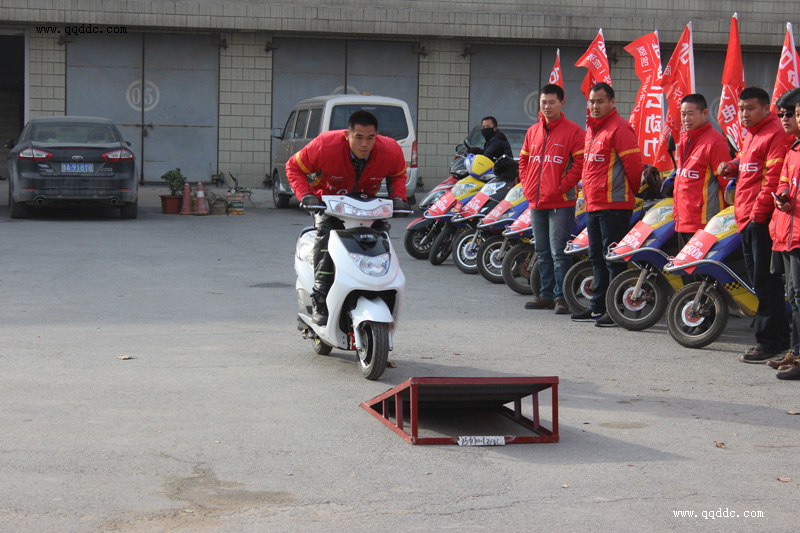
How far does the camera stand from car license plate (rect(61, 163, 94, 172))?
15930mm

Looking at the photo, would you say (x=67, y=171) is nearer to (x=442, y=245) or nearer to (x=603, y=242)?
(x=442, y=245)

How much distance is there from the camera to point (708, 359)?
7586 millimetres

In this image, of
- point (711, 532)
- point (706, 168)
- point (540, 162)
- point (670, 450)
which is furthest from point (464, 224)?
point (711, 532)

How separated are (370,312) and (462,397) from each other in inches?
47.8

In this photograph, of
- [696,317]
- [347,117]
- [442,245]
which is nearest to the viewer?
[696,317]

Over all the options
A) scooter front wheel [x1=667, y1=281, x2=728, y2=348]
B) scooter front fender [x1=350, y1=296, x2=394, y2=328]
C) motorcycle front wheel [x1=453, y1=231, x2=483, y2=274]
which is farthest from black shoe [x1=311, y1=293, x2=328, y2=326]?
motorcycle front wheel [x1=453, y1=231, x2=483, y2=274]

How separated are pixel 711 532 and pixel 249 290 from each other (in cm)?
680

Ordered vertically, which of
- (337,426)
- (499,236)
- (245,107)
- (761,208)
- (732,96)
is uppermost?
(245,107)

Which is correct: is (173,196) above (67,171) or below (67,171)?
below

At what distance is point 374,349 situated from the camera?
649cm

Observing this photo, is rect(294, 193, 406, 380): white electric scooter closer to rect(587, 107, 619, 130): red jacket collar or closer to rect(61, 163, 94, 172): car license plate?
rect(587, 107, 619, 130): red jacket collar

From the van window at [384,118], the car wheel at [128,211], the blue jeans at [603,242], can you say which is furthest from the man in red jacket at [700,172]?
the car wheel at [128,211]

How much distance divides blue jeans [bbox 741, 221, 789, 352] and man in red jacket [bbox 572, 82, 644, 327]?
1.41m

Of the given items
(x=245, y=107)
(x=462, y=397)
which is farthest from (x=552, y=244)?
(x=245, y=107)
